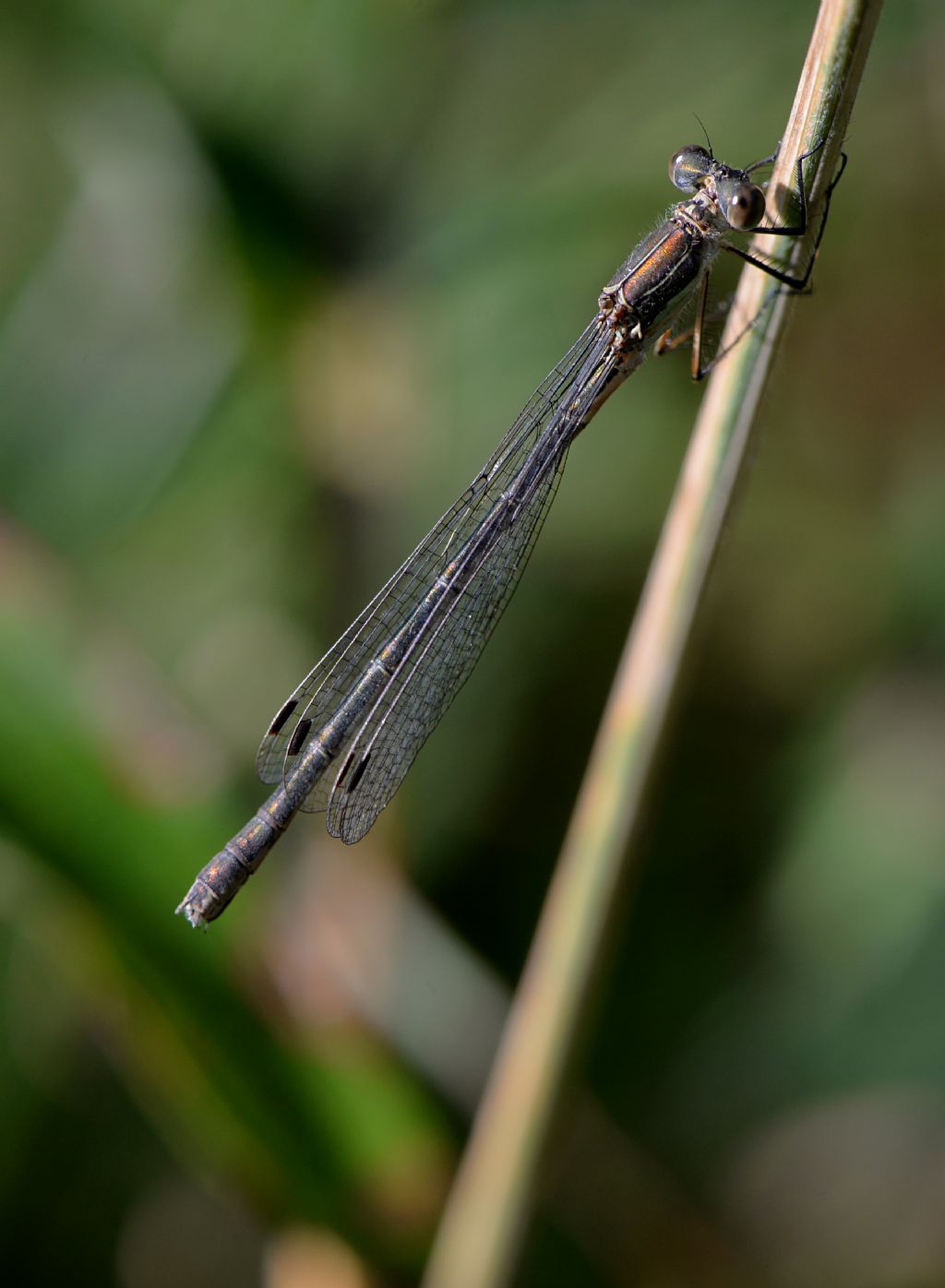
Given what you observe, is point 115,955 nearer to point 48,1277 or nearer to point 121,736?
point 121,736

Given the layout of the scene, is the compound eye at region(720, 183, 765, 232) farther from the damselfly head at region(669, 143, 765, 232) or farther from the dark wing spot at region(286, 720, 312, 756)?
the dark wing spot at region(286, 720, 312, 756)

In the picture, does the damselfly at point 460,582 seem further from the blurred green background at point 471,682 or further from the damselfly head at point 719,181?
the blurred green background at point 471,682

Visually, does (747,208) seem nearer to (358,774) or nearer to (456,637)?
(456,637)

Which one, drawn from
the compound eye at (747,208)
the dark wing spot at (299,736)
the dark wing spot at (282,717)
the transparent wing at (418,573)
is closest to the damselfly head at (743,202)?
the compound eye at (747,208)

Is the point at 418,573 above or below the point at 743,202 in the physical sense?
below

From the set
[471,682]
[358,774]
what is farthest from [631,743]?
[471,682]

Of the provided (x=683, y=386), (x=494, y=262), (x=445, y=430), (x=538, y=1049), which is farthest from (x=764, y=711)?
(x=538, y=1049)

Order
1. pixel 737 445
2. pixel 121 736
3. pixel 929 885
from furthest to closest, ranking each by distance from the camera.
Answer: pixel 929 885, pixel 121 736, pixel 737 445

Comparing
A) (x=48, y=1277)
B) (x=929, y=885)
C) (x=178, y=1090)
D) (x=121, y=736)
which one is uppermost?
(x=929, y=885)
